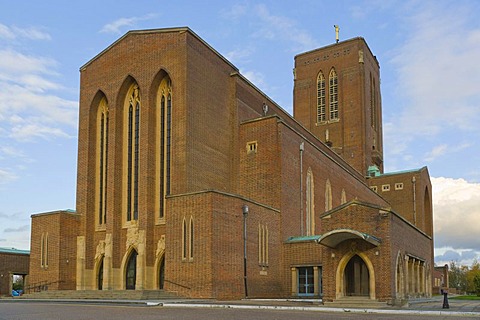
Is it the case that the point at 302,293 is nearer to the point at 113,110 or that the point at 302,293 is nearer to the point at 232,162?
the point at 232,162

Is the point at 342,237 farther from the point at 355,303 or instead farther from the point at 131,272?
the point at 131,272

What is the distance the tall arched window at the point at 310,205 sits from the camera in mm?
40594

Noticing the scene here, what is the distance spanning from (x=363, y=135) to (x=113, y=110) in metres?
35.3

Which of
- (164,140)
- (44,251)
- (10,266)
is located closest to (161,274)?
(164,140)

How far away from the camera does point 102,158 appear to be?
3844 cm

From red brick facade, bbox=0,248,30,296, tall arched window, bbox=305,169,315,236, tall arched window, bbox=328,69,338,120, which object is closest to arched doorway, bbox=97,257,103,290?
red brick facade, bbox=0,248,30,296

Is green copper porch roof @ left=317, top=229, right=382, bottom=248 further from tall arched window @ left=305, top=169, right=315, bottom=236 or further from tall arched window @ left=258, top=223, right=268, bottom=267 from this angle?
tall arched window @ left=305, top=169, right=315, bottom=236

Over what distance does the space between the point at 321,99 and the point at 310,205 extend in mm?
30077

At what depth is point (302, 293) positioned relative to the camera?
1341 inches

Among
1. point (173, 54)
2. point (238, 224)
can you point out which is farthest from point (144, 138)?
point (238, 224)

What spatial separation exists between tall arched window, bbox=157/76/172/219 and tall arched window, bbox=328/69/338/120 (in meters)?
35.7

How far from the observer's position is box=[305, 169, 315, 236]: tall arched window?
40594 mm

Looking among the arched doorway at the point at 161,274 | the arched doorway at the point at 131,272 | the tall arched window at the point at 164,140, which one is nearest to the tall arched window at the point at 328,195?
the tall arched window at the point at 164,140

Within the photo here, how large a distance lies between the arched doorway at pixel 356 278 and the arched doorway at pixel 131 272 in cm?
1377
